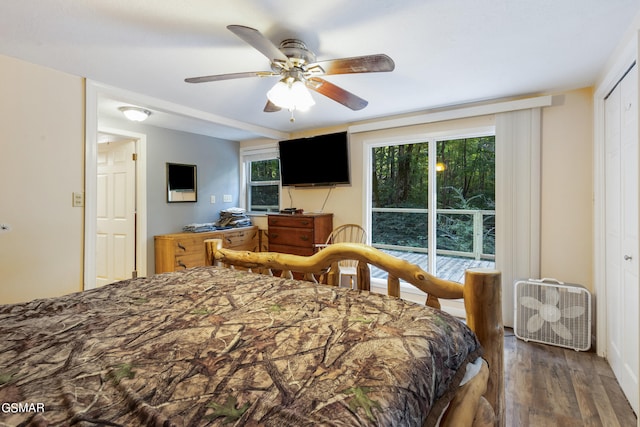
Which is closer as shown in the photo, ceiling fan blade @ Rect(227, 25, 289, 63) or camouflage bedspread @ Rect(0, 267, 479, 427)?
camouflage bedspread @ Rect(0, 267, 479, 427)

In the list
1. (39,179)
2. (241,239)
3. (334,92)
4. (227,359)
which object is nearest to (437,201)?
(334,92)

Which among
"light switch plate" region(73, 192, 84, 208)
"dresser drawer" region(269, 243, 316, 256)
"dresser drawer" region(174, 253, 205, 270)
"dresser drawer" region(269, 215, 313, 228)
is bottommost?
"dresser drawer" region(174, 253, 205, 270)

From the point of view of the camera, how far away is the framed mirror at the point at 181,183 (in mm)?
4137

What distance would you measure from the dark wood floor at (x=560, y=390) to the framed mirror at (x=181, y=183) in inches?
160

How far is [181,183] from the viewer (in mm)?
4281

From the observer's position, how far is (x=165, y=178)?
13.4ft

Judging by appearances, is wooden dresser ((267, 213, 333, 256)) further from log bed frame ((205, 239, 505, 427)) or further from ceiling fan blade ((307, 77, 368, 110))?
log bed frame ((205, 239, 505, 427))

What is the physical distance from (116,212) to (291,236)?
228 centimetres

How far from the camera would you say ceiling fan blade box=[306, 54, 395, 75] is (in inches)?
64.1

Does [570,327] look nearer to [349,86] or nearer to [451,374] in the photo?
[451,374]

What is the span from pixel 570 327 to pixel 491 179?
1.48 metres

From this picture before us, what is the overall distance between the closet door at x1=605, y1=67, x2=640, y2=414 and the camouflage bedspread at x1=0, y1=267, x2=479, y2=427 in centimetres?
153

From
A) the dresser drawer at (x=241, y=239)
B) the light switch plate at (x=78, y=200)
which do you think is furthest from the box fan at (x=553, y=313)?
the light switch plate at (x=78, y=200)

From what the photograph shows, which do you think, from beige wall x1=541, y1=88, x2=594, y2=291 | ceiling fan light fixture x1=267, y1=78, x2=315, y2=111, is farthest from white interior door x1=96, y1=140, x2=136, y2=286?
beige wall x1=541, y1=88, x2=594, y2=291
